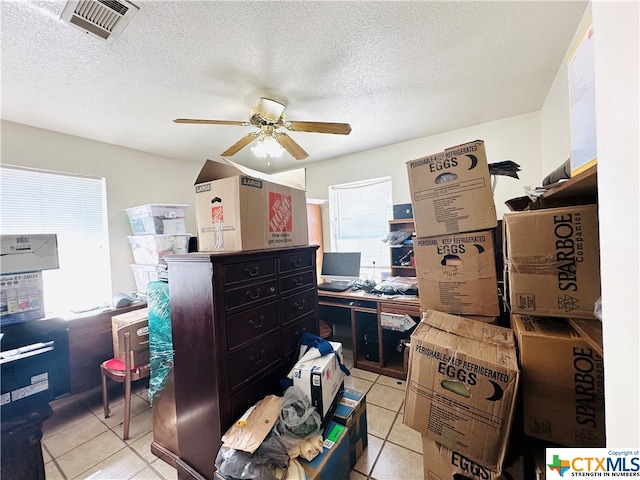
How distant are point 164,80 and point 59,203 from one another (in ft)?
6.29

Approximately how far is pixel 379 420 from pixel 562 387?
1.41 m

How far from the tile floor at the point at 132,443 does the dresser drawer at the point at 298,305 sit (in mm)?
991

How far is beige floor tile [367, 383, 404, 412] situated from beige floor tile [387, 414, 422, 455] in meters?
0.21

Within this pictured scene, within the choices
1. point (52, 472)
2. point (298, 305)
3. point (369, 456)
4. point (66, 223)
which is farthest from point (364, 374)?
point (66, 223)

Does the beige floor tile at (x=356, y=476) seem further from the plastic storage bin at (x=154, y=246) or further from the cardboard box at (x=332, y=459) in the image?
the plastic storage bin at (x=154, y=246)

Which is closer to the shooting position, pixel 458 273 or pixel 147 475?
pixel 458 273

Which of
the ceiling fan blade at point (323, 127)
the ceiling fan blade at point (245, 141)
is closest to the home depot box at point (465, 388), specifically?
the ceiling fan blade at point (323, 127)

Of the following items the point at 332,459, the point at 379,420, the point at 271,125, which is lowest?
the point at 379,420

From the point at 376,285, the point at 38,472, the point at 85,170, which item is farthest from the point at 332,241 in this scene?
the point at 38,472

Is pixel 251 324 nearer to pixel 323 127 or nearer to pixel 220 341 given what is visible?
pixel 220 341

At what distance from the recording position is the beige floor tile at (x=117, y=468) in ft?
5.16

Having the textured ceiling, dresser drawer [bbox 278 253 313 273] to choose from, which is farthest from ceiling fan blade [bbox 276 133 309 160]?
dresser drawer [bbox 278 253 313 273]

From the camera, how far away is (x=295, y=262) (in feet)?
5.73

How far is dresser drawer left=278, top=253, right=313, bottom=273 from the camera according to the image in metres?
1.64
